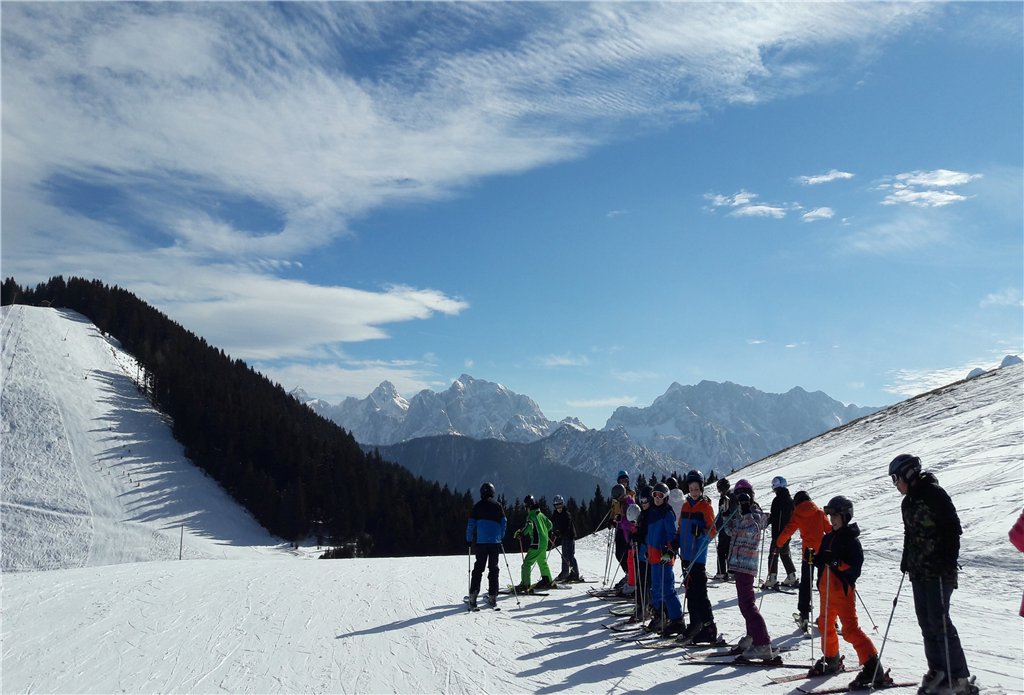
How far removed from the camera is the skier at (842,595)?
22.4 feet

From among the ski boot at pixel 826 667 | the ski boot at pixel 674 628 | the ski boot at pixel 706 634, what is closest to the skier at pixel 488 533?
the ski boot at pixel 674 628

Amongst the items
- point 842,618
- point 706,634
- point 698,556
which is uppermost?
point 698,556

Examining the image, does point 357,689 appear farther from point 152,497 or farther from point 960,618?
point 152,497

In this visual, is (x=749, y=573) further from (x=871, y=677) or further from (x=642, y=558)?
(x=642, y=558)

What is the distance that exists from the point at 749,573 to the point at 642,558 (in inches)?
112

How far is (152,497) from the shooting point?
53.7 m

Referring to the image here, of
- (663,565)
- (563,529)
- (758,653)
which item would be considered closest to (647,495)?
(663,565)

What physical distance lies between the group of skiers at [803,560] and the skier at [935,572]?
10 millimetres

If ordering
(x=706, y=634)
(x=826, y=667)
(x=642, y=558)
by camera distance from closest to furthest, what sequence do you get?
(x=826, y=667) → (x=706, y=634) → (x=642, y=558)

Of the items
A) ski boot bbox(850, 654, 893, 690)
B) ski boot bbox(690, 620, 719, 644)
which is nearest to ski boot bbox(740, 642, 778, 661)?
ski boot bbox(690, 620, 719, 644)

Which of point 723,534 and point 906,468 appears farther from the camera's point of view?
point 723,534

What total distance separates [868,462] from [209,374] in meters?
80.6

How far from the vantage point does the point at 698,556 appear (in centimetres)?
879

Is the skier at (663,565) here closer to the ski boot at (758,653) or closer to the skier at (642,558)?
the skier at (642,558)
